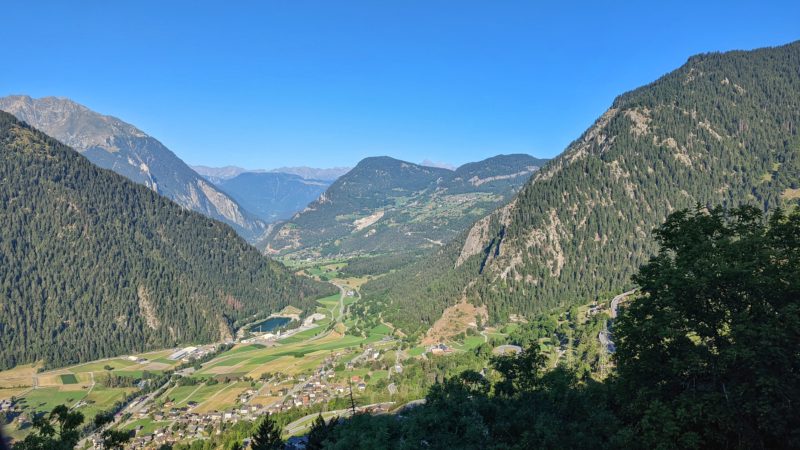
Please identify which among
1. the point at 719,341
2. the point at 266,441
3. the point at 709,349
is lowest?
the point at 266,441

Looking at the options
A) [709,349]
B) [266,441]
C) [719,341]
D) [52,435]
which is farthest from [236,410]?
[719,341]

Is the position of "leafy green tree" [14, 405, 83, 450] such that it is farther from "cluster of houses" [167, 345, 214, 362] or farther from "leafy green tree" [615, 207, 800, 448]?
"cluster of houses" [167, 345, 214, 362]

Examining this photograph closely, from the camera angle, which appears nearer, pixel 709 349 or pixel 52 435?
pixel 709 349

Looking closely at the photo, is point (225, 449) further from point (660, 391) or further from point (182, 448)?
point (660, 391)

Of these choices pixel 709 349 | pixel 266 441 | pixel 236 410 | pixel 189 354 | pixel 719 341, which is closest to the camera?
pixel 719 341

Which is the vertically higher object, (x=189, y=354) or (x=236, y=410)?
(x=189, y=354)

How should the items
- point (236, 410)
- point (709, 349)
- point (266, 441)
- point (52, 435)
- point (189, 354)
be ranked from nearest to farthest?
point (709, 349) → point (52, 435) → point (266, 441) → point (236, 410) → point (189, 354)

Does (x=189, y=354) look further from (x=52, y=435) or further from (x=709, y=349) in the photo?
(x=709, y=349)

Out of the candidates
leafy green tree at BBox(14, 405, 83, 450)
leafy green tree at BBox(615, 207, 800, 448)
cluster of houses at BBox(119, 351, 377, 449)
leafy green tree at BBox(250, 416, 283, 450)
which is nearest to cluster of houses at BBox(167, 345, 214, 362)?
cluster of houses at BBox(119, 351, 377, 449)

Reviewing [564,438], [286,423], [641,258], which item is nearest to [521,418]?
[564,438]
